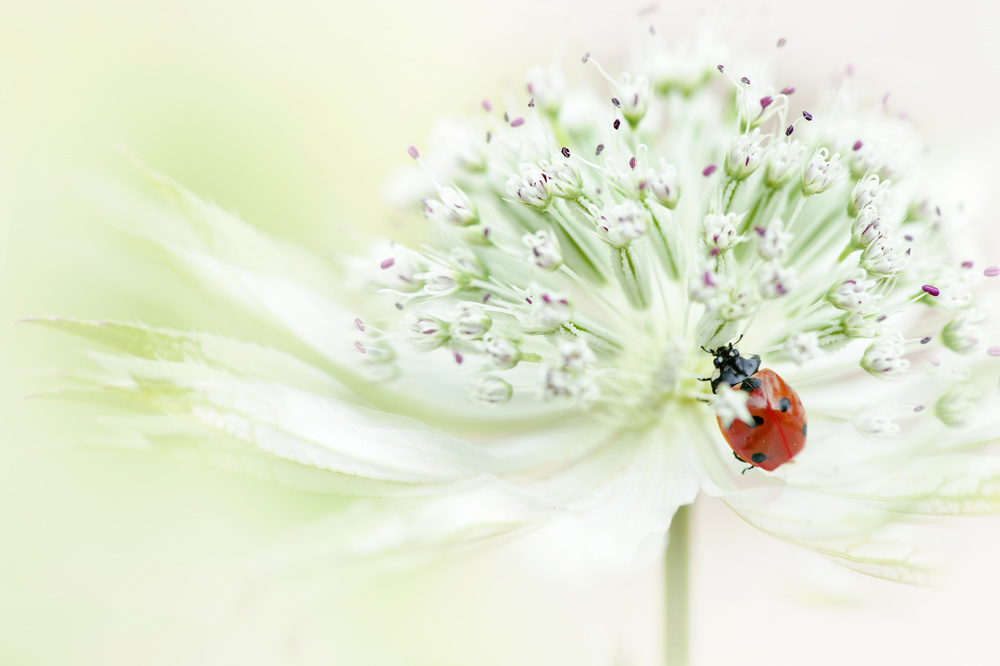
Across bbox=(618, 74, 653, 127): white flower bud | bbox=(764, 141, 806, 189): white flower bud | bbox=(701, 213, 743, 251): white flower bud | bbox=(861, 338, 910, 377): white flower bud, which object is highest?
bbox=(618, 74, 653, 127): white flower bud

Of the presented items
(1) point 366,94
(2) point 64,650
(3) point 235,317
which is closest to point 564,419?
(3) point 235,317

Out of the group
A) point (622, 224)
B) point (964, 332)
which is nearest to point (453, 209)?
point (622, 224)

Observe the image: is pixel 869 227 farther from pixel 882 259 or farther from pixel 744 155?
pixel 744 155

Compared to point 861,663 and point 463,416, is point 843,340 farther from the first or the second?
point 861,663

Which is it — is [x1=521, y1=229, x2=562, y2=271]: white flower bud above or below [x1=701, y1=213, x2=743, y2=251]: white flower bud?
below

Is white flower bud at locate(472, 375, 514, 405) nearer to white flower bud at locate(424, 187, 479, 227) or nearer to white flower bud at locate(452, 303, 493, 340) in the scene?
white flower bud at locate(452, 303, 493, 340)

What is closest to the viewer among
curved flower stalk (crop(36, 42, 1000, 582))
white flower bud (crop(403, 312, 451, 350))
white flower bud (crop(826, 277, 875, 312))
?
curved flower stalk (crop(36, 42, 1000, 582))

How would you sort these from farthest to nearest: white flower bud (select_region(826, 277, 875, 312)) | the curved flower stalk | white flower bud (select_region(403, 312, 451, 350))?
white flower bud (select_region(403, 312, 451, 350)), white flower bud (select_region(826, 277, 875, 312)), the curved flower stalk

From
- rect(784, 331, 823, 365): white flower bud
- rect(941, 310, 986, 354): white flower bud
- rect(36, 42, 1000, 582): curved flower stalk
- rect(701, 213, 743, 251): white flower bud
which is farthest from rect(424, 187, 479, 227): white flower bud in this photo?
rect(941, 310, 986, 354): white flower bud
